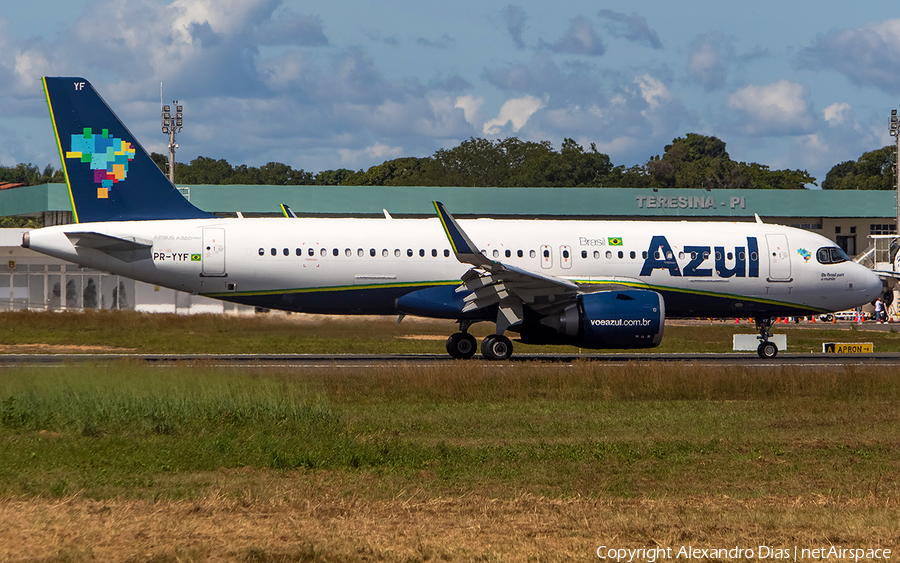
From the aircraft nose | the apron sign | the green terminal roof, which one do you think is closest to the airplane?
the aircraft nose

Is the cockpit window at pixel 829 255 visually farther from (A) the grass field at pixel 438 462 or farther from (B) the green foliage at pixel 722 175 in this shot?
(B) the green foliage at pixel 722 175

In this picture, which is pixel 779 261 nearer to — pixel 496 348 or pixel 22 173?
pixel 496 348

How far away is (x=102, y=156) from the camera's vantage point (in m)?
24.3

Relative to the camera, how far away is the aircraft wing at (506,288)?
2245cm

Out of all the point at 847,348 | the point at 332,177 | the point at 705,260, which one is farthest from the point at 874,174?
the point at 705,260

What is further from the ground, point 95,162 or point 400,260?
point 95,162

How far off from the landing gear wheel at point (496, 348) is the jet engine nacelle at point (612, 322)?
1.47 meters

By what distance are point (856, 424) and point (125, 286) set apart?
42190 millimetres

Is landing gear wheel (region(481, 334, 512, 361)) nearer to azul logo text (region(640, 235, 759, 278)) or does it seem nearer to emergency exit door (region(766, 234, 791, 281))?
azul logo text (region(640, 235, 759, 278))

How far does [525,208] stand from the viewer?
57.0 m

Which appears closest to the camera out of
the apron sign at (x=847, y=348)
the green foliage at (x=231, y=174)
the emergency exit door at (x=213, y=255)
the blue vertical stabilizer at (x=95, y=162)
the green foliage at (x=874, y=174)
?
the emergency exit door at (x=213, y=255)

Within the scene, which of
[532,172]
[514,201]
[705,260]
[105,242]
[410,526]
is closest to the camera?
[410,526]

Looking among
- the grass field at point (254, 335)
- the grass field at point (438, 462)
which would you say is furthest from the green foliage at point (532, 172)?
the grass field at point (438, 462)

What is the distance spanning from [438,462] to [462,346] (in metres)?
14.1
